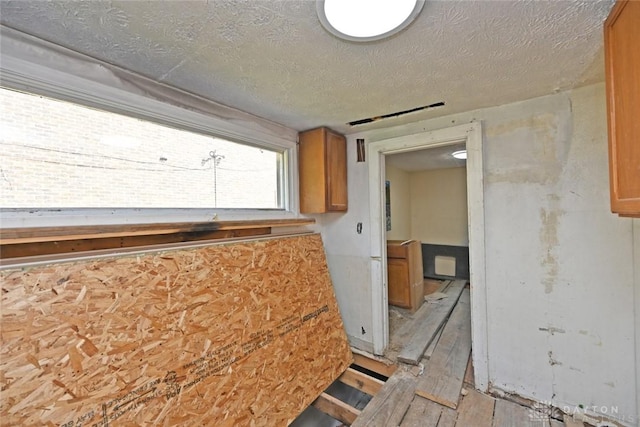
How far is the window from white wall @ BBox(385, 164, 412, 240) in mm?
2911

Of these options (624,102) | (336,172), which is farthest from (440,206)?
(624,102)

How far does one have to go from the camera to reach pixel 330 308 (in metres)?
2.40

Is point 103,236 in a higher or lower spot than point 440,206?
lower

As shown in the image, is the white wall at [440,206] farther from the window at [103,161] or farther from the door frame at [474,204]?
the window at [103,161]

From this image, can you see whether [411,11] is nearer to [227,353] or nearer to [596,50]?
[596,50]

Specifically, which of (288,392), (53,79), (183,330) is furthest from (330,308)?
(53,79)

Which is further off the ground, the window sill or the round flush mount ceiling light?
the round flush mount ceiling light

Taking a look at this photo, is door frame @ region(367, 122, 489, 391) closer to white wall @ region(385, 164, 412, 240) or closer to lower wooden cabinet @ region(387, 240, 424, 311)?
lower wooden cabinet @ region(387, 240, 424, 311)

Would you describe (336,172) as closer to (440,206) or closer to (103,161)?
(103,161)

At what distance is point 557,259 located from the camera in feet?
5.68

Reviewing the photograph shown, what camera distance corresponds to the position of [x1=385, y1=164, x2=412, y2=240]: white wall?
14.4ft

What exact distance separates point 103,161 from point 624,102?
7.72 ft

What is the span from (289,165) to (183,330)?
1.55 m

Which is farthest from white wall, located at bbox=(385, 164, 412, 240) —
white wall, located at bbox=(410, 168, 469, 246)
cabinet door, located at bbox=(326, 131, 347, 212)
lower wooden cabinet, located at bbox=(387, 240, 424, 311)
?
cabinet door, located at bbox=(326, 131, 347, 212)
